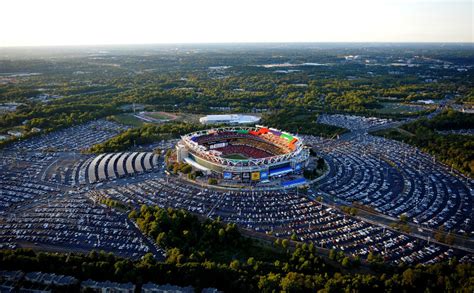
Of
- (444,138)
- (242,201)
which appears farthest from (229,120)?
(444,138)

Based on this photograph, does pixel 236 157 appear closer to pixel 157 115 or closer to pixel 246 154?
pixel 246 154

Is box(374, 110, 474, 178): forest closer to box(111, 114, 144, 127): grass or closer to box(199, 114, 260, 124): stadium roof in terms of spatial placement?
box(199, 114, 260, 124): stadium roof

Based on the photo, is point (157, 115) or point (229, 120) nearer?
point (229, 120)

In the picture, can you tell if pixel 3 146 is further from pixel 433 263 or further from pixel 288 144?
pixel 433 263

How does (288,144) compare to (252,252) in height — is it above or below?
above

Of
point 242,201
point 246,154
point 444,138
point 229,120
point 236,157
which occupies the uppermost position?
point 444,138

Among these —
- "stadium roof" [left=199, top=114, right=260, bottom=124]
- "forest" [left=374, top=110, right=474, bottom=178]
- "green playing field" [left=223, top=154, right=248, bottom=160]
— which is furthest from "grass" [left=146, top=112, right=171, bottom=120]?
"forest" [left=374, top=110, right=474, bottom=178]

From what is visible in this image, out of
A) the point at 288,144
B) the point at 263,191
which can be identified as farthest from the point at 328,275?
the point at 288,144

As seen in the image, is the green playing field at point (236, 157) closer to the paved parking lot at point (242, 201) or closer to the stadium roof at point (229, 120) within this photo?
the paved parking lot at point (242, 201)
